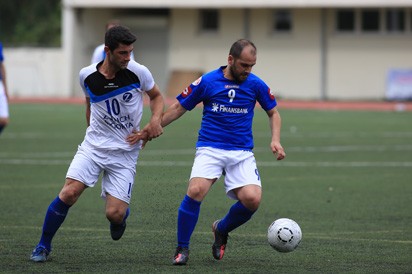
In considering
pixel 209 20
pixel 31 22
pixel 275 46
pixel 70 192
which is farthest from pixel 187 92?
pixel 31 22

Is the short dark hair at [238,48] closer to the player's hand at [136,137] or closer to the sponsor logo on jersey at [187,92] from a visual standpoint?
the sponsor logo on jersey at [187,92]

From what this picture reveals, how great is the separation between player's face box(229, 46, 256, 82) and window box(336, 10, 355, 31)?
33129 millimetres

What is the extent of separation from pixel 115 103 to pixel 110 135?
0.95 ft

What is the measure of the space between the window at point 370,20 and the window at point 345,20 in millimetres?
428

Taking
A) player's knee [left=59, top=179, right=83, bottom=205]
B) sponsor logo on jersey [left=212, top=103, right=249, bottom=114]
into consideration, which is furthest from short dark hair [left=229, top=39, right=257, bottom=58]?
player's knee [left=59, top=179, right=83, bottom=205]

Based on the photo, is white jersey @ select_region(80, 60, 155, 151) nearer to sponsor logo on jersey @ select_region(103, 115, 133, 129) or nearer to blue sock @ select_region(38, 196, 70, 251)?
sponsor logo on jersey @ select_region(103, 115, 133, 129)

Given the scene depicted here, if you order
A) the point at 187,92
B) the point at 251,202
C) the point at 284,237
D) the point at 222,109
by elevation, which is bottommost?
the point at 284,237

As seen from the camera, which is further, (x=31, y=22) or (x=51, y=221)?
(x=31, y=22)

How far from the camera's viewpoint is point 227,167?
29.3 ft

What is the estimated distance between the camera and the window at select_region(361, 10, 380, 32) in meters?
41.1

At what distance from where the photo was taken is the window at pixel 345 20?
41.4 meters

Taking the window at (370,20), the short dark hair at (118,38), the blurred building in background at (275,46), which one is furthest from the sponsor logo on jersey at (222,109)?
the window at (370,20)

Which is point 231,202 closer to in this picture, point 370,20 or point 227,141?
point 227,141

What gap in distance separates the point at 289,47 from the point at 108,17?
780 centimetres
